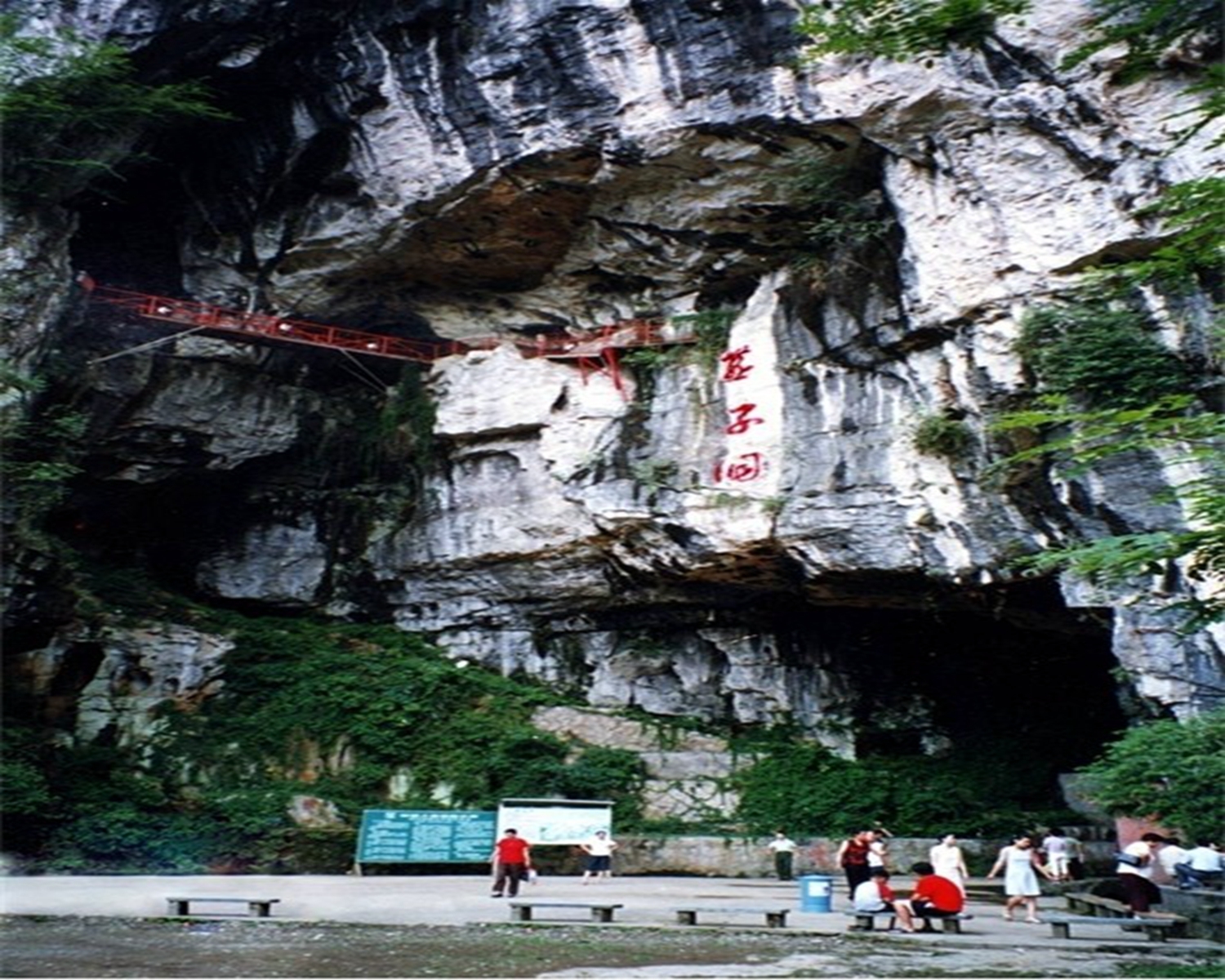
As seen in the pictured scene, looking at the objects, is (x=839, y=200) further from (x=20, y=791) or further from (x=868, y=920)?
(x=20, y=791)

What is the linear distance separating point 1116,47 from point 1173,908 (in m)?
8.43

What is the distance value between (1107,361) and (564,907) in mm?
7480

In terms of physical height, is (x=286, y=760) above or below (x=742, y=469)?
below

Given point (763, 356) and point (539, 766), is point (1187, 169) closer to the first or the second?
point (763, 356)

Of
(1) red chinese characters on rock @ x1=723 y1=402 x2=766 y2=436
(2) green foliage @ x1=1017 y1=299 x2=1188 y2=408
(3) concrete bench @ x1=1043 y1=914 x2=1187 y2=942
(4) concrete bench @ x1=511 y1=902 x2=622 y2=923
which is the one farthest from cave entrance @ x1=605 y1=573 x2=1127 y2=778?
(3) concrete bench @ x1=1043 y1=914 x2=1187 y2=942

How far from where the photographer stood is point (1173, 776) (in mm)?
8508

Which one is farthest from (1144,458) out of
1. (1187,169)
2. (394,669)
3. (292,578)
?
(292,578)

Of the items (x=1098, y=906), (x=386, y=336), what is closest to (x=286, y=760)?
(x=386, y=336)

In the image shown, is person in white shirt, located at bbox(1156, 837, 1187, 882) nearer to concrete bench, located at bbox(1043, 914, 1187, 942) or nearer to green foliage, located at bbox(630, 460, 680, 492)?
concrete bench, located at bbox(1043, 914, 1187, 942)

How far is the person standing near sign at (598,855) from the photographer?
11648 millimetres

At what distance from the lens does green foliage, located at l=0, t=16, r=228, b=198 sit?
11.9 metres

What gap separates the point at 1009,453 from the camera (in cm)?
1146

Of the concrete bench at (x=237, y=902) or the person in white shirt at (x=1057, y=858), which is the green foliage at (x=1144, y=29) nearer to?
the concrete bench at (x=237, y=902)

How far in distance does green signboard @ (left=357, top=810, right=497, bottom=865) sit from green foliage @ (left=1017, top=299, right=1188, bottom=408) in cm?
809
